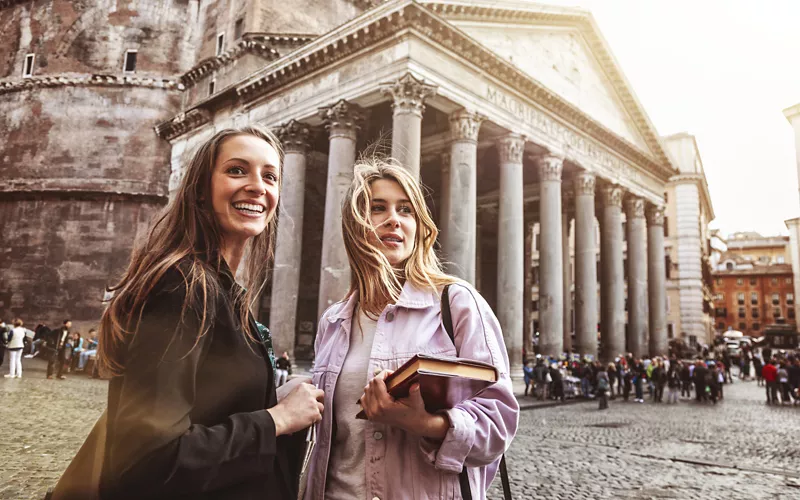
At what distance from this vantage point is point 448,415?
1.57 meters

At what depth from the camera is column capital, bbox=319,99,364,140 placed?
1572 centimetres

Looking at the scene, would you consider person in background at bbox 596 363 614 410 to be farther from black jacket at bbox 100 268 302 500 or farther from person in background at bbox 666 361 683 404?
black jacket at bbox 100 268 302 500

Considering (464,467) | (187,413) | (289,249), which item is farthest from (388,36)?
(187,413)

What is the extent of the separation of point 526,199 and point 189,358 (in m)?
24.4

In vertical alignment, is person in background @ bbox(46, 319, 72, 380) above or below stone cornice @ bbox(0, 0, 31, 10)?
below

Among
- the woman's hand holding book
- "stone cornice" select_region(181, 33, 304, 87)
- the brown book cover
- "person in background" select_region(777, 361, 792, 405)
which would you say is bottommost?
"person in background" select_region(777, 361, 792, 405)

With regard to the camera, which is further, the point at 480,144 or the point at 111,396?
the point at 480,144

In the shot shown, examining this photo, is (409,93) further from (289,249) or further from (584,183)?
(584,183)

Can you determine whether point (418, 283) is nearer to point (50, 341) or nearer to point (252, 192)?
point (252, 192)

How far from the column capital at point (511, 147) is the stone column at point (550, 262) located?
200cm

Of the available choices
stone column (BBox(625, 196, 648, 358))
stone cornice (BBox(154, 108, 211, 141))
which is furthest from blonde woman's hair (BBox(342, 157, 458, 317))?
stone column (BBox(625, 196, 648, 358))

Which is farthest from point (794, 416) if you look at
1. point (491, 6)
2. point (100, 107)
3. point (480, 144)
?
point (100, 107)

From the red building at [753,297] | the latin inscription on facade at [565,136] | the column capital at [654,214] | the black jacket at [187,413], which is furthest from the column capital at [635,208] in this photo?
the red building at [753,297]

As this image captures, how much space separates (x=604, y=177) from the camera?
21.6m
